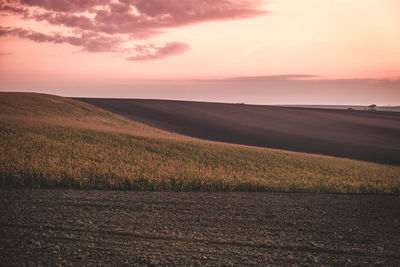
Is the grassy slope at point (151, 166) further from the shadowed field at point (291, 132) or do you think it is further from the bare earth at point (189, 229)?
the shadowed field at point (291, 132)

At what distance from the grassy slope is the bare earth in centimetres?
115

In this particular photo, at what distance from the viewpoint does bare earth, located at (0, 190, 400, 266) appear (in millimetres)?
5441

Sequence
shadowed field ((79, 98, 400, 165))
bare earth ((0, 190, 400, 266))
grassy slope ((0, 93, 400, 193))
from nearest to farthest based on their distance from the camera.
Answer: bare earth ((0, 190, 400, 266)), grassy slope ((0, 93, 400, 193)), shadowed field ((79, 98, 400, 165))

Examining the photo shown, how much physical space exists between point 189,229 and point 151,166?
248 inches

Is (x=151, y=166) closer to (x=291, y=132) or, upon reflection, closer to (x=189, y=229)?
(x=189, y=229)

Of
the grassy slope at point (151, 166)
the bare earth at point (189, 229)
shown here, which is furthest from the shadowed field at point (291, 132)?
the bare earth at point (189, 229)

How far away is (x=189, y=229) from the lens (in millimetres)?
6727

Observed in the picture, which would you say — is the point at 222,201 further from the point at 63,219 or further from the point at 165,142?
the point at 165,142

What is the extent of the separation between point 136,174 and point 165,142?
7.03m

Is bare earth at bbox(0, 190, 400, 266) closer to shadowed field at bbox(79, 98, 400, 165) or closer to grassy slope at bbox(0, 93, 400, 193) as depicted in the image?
grassy slope at bbox(0, 93, 400, 193)

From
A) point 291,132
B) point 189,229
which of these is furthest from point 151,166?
point 291,132

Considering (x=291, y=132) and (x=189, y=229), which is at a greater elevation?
(x=291, y=132)

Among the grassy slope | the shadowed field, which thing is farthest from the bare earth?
the shadowed field

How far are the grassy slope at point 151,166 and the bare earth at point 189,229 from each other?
1.15 m
